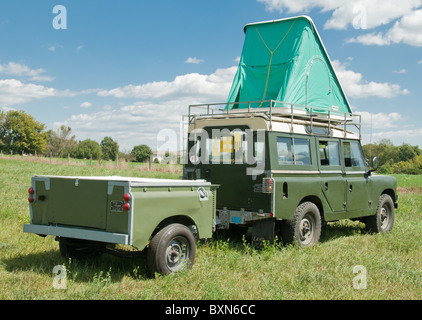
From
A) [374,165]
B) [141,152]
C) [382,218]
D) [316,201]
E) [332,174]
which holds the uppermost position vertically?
[141,152]

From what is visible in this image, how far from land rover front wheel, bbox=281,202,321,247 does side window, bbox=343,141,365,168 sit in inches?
74.4

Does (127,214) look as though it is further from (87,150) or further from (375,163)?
(87,150)

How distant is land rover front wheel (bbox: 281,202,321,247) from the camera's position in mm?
8039

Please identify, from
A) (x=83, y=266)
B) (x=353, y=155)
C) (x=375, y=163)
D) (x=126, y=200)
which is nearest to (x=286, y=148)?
(x=353, y=155)

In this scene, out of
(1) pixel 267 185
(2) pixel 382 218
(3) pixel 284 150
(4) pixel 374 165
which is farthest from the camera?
(2) pixel 382 218

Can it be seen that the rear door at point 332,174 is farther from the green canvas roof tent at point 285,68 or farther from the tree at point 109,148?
the tree at point 109,148

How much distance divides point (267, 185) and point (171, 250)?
7.50 feet

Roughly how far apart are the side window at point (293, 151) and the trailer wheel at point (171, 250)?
8.27ft

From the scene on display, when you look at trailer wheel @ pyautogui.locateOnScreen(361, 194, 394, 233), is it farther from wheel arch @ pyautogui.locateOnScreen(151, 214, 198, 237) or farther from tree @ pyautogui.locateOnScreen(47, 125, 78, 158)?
tree @ pyautogui.locateOnScreen(47, 125, 78, 158)

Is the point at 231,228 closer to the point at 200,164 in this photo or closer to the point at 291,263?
Result: the point at 200,164

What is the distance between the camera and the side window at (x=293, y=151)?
26.6 feet

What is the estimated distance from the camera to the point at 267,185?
7680 millimetres

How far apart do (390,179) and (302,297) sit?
264 inches

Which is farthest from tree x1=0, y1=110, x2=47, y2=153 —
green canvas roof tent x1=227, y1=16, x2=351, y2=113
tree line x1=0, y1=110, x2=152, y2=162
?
green canvas roof tent x1=227, y1=16, x2=351, y2=113
